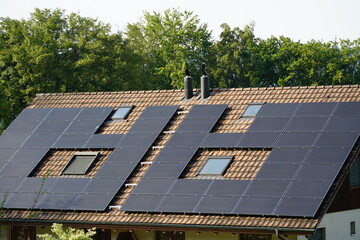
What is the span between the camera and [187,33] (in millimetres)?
100625

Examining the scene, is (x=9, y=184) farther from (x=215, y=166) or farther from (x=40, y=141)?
(x=215, y=166)

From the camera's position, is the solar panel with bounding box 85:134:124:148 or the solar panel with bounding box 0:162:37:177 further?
the solar panel with bounding box 0:162:37:177

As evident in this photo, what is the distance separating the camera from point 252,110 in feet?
134

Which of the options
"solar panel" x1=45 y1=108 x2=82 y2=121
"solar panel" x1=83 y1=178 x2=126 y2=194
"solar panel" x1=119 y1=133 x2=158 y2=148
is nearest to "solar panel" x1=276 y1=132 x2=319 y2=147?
"solar panel" x1=119 y1=133 x2=158 y2=148

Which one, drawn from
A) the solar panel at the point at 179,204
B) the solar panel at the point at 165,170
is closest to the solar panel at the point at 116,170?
the solar panel at the point at 165,170

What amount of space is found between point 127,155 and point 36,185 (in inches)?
160

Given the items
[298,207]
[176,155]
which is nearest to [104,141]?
[176,155]

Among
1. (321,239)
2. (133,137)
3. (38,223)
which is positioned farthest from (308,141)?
(38,223)

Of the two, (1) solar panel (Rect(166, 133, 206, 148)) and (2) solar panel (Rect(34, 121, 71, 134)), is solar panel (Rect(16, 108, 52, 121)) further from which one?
(1) solar panel (Rect(166, 133, 206, 148))

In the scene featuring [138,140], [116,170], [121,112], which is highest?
[121,112]

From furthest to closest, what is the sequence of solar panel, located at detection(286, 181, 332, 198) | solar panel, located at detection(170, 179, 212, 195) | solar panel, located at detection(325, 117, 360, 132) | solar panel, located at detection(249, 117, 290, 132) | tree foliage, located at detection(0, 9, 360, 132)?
tree foliage, located at detection(0, 9, 360, 132), solar panel, located at detection(249, 117, 290, 132), solar panel, located at detection(170, 179, 212, 195), solar panel, located at detection(325, 117, 360, 132), solar panel, located at detection(286, 181, 332, 198)

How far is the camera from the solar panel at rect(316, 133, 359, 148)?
36.2 meters

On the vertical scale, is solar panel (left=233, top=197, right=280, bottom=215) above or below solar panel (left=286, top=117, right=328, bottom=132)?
below

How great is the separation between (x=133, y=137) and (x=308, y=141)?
8.14 m
